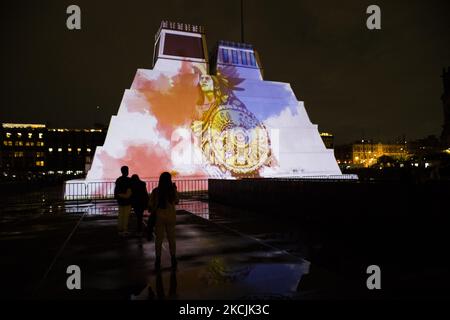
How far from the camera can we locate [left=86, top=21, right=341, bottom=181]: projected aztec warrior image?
28.2 meters

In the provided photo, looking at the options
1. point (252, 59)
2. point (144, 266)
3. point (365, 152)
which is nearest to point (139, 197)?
point (144, 266)

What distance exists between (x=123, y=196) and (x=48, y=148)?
11729 centimetres

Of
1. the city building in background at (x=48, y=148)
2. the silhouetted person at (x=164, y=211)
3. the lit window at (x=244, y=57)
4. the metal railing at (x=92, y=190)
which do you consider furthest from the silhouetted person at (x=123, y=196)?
the city building in background at (x=48, y=148)

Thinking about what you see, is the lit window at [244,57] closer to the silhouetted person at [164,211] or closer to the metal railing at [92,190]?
the metal railing at [92,190]

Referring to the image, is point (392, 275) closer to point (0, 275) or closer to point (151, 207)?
point (151, 207)

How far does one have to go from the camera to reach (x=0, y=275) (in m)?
6.23

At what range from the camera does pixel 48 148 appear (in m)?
114

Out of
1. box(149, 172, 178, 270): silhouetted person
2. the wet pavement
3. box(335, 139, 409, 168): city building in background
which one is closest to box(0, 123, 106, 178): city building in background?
box(335, 139, 409, 168): city building in background

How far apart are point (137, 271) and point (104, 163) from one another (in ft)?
72.6

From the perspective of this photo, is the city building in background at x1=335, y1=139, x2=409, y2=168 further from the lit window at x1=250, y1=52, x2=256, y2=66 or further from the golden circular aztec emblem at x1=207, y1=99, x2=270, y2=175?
the golden circular aztec emblem at x1=207, y1=99, x2=270, y2=175

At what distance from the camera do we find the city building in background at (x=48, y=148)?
370 feet

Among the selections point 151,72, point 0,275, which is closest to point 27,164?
point 151,72

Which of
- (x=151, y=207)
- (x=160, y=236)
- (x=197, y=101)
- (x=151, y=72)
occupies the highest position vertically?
(x=151, y=72)

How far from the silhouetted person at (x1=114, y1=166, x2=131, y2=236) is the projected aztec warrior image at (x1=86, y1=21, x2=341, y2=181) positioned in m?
17.9
